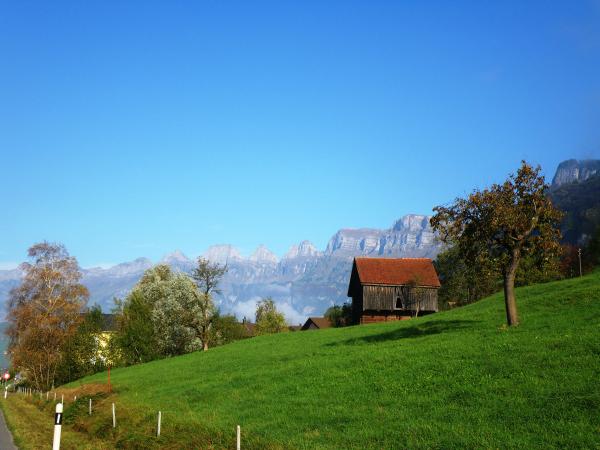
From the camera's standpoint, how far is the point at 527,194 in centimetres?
3706

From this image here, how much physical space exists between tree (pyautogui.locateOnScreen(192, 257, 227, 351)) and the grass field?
149ft

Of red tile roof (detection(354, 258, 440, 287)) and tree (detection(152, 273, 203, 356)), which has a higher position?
red tile roof (detection(354, 258, 440, 287))

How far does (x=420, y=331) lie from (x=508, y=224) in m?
12.8

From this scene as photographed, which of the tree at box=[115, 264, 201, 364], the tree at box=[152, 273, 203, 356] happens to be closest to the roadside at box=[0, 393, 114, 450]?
the tree at box=[152, 273, 203, 356]

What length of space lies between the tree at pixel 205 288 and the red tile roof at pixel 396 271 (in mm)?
21678

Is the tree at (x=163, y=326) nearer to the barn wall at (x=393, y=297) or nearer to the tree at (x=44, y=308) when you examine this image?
the tree at (x=44, y=308)

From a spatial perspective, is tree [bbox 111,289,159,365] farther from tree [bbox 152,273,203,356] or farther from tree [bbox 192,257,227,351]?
tree [bbox 192,257,227,351]

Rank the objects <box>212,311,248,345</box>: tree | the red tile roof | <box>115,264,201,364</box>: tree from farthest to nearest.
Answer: <box>212,311,248,345</box>: tree → the red tile roof → <box>115,264,201,364</box>: tree

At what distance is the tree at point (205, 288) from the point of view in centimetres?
8831

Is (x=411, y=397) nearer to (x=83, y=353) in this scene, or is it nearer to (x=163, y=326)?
(x=163, y=326)

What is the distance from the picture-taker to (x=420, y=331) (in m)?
45.3

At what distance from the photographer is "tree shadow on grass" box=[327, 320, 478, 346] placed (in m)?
42.5

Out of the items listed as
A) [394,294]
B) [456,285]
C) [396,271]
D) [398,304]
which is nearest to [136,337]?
[394,294]

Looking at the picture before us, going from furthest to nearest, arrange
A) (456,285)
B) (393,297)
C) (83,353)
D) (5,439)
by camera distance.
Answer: (456,285)
(393,297)
(83,353)
(5,439)
